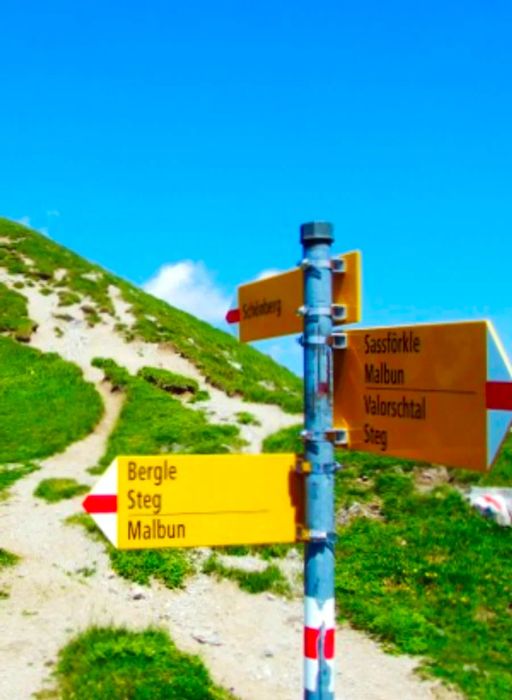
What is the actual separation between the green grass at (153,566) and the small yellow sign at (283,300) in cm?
895

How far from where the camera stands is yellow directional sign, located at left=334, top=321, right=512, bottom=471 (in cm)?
467

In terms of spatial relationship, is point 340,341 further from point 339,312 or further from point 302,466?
point 302,466

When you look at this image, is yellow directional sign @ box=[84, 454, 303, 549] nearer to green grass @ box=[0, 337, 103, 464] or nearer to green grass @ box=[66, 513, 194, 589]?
green grass @ box=[66, 513, 194, 589]

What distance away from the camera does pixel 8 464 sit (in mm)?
22391

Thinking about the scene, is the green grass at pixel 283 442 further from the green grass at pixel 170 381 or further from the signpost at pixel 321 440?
the signpost at pixel 321 440

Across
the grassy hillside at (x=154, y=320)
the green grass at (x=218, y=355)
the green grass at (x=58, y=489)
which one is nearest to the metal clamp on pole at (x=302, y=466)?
the green grass at (x=58, y=489)

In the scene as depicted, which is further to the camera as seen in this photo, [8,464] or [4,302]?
[4,302]

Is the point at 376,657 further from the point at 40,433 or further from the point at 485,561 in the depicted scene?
the point at 40,433

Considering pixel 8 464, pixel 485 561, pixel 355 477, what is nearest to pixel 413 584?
pixel 485 561

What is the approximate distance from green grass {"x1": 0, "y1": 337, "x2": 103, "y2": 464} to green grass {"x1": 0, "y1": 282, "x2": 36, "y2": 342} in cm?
89

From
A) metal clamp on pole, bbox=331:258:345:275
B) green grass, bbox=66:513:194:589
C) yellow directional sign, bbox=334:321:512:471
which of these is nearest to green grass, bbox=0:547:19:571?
green grass, bbox=66:513:194:589

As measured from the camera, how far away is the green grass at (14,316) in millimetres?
35594

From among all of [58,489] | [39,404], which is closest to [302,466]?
[58,489]

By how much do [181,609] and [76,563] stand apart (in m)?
2.67
